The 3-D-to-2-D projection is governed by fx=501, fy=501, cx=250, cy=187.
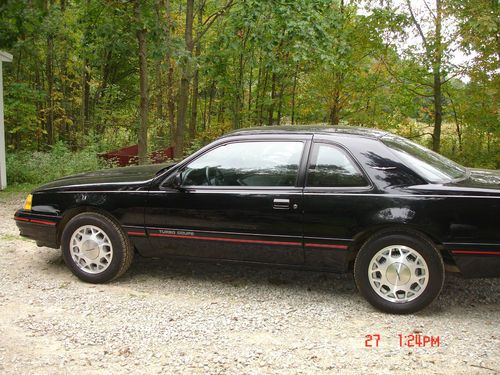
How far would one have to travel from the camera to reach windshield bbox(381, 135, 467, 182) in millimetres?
4406

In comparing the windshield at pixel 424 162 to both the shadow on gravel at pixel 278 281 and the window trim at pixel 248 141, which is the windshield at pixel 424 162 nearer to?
the window trim at pixel 248 141

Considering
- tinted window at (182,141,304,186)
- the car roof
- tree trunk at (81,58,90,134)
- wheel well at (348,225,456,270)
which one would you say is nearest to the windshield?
the car roof

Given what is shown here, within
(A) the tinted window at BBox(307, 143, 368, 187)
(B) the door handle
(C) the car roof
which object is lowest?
(B) the door handle

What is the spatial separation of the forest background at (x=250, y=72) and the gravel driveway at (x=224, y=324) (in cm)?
284

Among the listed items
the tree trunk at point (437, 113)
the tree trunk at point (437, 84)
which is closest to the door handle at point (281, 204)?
the tree trunk at point (437, 84)

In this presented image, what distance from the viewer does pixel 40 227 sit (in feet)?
17.4

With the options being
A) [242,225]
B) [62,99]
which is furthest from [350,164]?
[62,99]

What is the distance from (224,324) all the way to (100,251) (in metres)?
1.64

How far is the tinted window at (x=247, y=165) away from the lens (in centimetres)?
465

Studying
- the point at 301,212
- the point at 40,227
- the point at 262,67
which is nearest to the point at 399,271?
the point at 301,212

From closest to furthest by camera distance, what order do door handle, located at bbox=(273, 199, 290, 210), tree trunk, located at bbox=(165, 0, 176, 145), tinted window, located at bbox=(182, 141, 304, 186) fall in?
door handle, located at bbox=(273, 199, 290, 210), tinted window, located at bbox=(182, 141, 304, 186), tree trunk, located at bbox=(165, 0, 176, 145)

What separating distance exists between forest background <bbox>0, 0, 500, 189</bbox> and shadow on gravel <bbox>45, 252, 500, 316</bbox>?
2.99m

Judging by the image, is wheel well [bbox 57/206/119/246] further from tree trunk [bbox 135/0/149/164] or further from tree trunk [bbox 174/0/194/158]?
tree trunk [bbox 174/0/194/158]

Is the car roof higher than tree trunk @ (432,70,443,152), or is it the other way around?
tree trunk @ (432,70,443,152)
